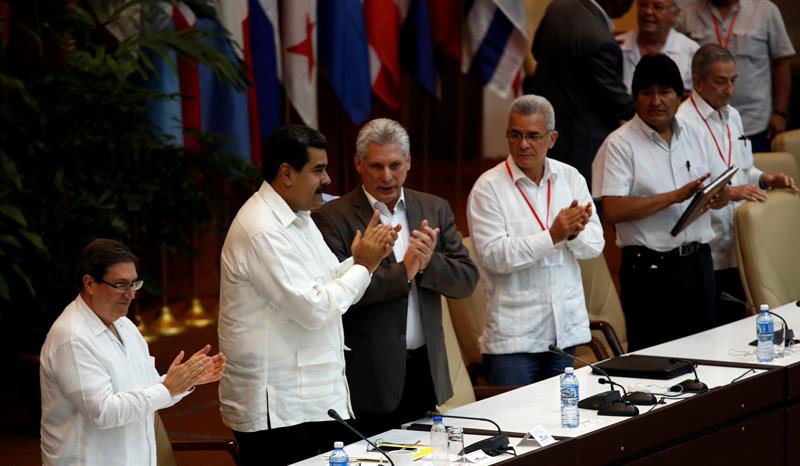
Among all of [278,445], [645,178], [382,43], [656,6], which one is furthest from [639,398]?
[382,43]

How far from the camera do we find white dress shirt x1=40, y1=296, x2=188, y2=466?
3.49 m

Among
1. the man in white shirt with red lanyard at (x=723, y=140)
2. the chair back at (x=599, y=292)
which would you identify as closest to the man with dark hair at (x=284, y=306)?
the chair back at (x=599, y=292)

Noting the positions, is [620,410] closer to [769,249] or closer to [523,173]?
[523,173]

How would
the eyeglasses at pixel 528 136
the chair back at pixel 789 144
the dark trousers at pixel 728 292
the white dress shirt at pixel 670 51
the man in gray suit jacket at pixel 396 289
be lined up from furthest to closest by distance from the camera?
the chair back at pixel 789 144 < the white dress shirt at pixel 670 51 < the dark trousers at pixel 728 292 < the eyeglasses at pixel 528 136 < the man in gray suit jacket at pixel 396 289

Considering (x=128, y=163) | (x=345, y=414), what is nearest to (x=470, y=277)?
(x=345, y=414)

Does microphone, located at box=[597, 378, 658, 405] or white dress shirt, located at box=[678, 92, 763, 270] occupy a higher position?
white dress shirt, located at box=[678, 92, 763, 270]

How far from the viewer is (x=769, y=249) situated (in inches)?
235

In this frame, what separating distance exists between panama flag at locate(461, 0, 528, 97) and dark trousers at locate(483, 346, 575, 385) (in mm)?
3506

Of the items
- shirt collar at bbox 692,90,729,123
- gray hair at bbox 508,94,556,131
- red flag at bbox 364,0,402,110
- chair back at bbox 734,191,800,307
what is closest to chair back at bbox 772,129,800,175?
chair back at bbox 734,191,800,307

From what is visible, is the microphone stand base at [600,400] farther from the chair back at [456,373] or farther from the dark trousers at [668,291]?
the dark trousers at [668,291]

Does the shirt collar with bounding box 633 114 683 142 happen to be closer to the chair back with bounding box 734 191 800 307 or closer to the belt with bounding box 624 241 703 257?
the belt with bounding box 624 241 703 257

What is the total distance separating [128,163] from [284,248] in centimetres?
256

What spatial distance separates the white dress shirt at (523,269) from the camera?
5.05 m

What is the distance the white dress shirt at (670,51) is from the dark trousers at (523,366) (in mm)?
2654
